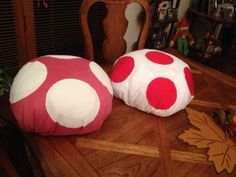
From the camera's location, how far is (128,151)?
2.48ft

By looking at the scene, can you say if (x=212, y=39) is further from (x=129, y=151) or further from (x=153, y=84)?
(x=129, y=151)

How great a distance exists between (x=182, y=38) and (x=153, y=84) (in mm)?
1798

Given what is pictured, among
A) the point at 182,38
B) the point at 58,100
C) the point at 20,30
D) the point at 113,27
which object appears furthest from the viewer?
the point at 182,38

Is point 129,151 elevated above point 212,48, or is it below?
above

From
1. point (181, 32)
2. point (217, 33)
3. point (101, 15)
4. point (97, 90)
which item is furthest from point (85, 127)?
point (217, 33)

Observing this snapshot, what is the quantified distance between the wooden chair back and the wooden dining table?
0.42m

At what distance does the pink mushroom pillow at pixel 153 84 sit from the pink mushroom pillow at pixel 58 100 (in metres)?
0.16

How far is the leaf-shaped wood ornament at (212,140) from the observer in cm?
77

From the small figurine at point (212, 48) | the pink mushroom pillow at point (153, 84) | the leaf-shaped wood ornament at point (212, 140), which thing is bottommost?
the small figurine at point (212, 48)

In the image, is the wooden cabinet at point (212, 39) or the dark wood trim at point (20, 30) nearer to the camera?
the dark wood trim at point (20, 30)

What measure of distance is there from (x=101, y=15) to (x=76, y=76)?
4.91 ft

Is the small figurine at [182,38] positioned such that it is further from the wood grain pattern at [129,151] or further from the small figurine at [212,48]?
the wood grain pattern at [129,151]

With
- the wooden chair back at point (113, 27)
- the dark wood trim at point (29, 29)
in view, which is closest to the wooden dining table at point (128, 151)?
the wooden chair back at point (113, 27)

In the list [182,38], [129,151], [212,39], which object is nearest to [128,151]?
[129,151]
